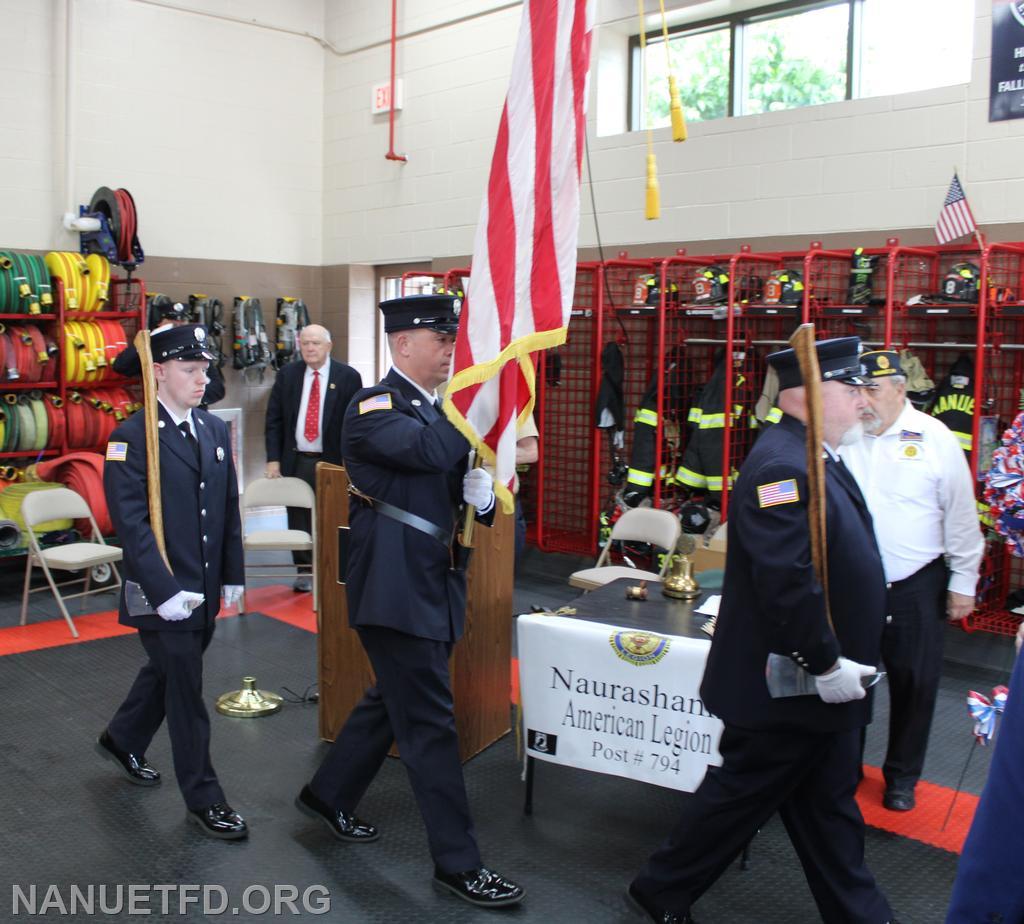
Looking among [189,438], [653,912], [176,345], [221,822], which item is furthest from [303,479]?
[653,912]

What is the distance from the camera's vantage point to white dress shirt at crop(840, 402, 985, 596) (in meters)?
3.69

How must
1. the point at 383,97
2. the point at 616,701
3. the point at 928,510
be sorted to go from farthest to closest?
the point at 383,97, the point at 928,510, the point at 616,701

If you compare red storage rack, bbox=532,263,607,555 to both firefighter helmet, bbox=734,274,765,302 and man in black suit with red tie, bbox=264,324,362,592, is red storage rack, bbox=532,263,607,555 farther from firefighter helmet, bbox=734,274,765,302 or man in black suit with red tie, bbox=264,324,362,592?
man in black suit with red tie, bbox=264,324,362,592

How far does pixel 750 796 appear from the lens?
2648 mm

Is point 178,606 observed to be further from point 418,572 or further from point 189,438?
point 418,572

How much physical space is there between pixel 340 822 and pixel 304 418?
11.9ft

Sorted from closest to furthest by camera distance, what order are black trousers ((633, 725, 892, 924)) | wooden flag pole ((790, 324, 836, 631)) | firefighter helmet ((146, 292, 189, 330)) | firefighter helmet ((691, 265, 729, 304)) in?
wooden flag pole ((790, 324, 836, 631)), black trousers ((633, 725, 892, 924)), firefighter helmet ((691, 265, 729, 304)), firefighter helmet ((146, 292, 189, 330))

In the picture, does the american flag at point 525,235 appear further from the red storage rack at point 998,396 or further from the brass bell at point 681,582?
the red storage rack at point 998,396

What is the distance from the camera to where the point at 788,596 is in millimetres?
2480

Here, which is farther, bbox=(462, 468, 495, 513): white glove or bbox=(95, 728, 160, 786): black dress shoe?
bbox=(95, 728, 160, 786): black dress shoe

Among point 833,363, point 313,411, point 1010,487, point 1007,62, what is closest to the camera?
point 833,363

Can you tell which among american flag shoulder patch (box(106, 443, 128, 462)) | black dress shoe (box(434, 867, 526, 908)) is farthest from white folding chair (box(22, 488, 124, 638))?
black dress shoe (box(434, 867, 526, 908))

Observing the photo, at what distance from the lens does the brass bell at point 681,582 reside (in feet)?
12.4

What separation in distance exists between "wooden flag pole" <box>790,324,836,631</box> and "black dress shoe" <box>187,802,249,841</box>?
198 cm
